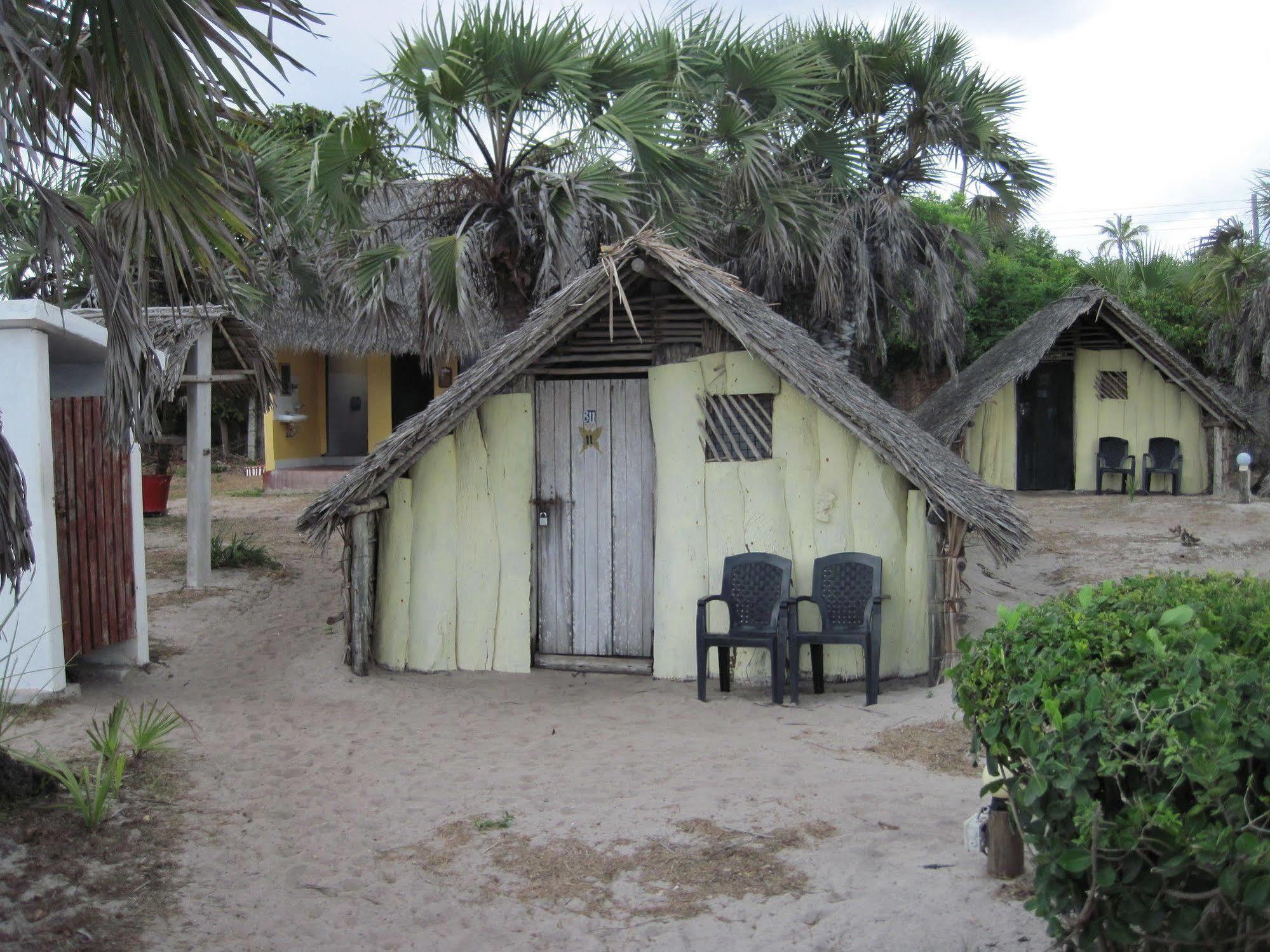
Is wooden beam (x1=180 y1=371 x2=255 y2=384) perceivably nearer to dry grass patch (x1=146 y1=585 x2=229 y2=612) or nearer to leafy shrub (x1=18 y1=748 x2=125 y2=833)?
dry grass patch (x1=146 y1=585 x2=229 y2=612)

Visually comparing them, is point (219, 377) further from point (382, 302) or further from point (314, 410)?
point (314, 410)

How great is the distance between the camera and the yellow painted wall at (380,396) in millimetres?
19594

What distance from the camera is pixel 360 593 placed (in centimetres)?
826

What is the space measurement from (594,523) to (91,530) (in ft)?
11.8

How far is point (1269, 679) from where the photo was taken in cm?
270

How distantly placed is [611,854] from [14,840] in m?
2.62

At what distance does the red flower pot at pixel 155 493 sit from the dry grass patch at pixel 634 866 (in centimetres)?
1043

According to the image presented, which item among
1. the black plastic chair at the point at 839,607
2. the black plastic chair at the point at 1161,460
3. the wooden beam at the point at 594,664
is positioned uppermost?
the black plastic chair at the point at 1161,460

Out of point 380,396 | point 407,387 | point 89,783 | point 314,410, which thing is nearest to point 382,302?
point 89,783

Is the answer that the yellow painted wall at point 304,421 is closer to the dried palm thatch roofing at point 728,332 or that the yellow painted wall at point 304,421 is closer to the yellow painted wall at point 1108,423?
the dried palm thatch roofing at point 728,332

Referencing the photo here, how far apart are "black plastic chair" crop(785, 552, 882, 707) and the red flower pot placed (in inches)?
382

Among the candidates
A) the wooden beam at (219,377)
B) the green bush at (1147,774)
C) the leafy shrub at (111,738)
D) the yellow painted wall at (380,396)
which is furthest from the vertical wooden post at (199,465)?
the green bush at (1147,774)

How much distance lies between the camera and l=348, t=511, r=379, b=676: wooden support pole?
27.0ft

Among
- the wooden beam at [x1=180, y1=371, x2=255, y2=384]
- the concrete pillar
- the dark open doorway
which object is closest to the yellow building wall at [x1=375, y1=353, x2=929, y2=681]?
the concrete pillar
